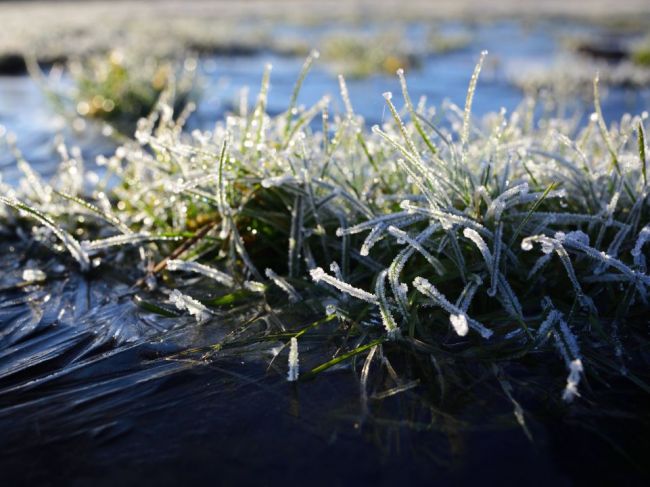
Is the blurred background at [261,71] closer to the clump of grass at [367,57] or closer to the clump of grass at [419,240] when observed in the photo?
the clump of grass at [367,57]

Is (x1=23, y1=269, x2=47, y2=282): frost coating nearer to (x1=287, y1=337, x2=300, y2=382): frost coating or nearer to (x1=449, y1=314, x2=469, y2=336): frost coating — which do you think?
(x1=287, y1=337, x2=300, y2=382): frost coating

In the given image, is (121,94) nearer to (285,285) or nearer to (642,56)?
(285,285)

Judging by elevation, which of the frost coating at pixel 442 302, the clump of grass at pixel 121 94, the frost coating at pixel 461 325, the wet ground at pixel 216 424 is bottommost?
the clump of grass at pixel 121 94

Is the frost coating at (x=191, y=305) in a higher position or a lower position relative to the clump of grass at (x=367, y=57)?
higher

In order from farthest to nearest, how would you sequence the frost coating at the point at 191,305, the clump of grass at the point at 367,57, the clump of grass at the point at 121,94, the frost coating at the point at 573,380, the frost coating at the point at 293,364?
the clump of grass at the point at 367,57 < the clump of grass at the point at 121,94 < the frost coating at the point at 191,305 < the frost coating at the point at 293,364 < the frost coating at the point at 573,380

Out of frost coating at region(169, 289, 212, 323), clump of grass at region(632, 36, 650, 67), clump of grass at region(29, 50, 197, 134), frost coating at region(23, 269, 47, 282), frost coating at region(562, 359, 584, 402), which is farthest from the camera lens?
clump of grass at region(632, 36, 650, 67)

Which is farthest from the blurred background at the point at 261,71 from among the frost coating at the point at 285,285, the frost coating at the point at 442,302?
the frost coating at the point at 442,302

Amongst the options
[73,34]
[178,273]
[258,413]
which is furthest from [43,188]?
[73,34]

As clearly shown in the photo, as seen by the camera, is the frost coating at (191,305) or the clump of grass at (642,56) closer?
the frost coating at (191,305)

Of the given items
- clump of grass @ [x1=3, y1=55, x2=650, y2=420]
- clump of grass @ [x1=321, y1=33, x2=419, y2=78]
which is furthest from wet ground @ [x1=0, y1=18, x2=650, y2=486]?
clump of grass @ [x1=321, y1=33, x2=419, y2=78]
